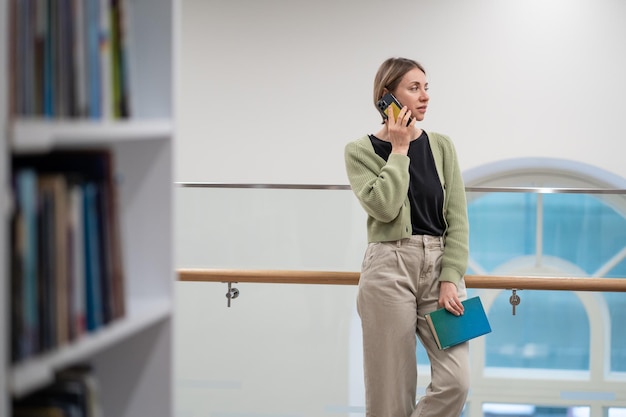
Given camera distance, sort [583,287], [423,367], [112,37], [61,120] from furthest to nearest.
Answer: [423,367] < [583,287] < [112,37] < [61,120]

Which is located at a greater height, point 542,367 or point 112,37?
point 112,37

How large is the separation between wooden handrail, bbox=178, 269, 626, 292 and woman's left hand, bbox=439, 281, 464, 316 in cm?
56

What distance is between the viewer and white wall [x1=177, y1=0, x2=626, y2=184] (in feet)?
20.2

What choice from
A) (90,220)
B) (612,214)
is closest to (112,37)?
(90,220)

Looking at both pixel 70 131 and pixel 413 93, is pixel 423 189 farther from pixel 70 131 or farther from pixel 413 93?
pixel 70 131

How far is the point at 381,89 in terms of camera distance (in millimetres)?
2988

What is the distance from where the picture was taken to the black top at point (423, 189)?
285 centimetres

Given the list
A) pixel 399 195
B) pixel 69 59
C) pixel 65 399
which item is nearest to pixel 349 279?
pixel 399 195

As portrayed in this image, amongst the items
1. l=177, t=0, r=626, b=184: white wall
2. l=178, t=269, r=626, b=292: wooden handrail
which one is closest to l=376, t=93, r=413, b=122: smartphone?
l=178, t=269, r=626, b=292: wooden handrail

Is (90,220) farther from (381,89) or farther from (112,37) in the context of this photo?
(381,89)

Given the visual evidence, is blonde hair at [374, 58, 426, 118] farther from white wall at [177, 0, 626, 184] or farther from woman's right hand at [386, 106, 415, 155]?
white wall at [177, 0, 626, 184]

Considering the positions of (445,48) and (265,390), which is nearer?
(265,390)

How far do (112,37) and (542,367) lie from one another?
2.71 m

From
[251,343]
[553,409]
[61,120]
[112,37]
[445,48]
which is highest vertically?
[445,48]
